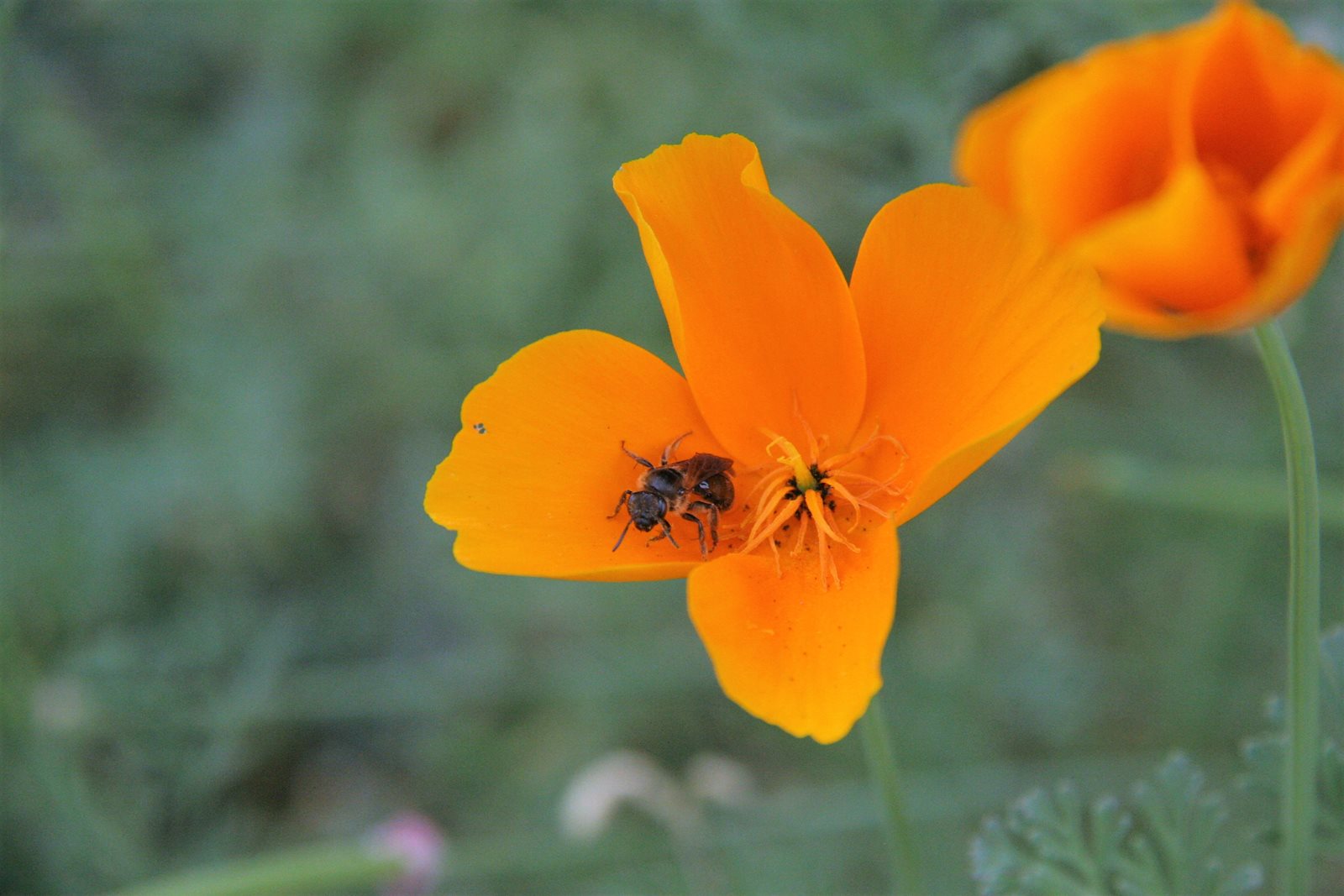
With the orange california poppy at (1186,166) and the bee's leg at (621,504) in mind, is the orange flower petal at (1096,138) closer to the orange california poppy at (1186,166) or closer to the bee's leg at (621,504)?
the orange california poppy at (1186,166)

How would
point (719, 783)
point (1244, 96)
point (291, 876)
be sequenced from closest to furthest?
point (1244, 96)
point (291, 876)
point (719, 783)

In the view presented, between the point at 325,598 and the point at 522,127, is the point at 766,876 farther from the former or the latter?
the point at 522,127

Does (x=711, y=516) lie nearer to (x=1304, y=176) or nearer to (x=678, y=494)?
(x=678, y=494)

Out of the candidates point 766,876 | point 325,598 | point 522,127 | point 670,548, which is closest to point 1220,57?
point 670,548

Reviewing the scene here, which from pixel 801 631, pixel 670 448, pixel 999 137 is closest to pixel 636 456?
pixel 670 448

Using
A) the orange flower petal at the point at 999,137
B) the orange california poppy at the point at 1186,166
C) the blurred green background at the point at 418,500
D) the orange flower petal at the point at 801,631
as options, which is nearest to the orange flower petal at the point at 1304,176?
the orange california poppy at the point at 1186,166

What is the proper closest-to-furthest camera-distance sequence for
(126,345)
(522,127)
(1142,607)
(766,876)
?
(766,876)
(1142,607)
(522,127)
(126,345)

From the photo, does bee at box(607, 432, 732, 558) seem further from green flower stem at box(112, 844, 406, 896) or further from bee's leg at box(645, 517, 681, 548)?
green flower stem at box(112, 844, 406, 896)
